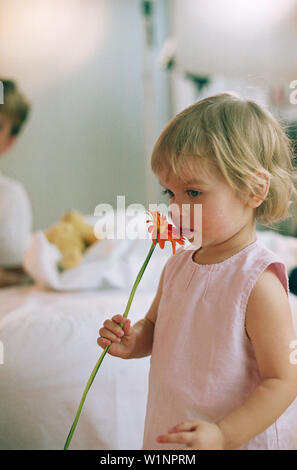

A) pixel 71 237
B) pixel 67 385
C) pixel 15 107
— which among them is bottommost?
pixel 67 385

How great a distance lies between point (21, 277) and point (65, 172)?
24cm

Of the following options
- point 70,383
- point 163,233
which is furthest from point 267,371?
point 70,383

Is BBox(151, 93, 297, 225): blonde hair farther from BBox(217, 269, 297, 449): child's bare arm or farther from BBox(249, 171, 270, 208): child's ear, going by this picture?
BBox(217, 269, 297, 449): child's bare arm

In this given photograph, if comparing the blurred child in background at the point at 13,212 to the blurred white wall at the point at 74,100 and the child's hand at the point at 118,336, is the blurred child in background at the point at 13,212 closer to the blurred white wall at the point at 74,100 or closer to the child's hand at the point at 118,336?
the blurred white wall at the point at 74,100

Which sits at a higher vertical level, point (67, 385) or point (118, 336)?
point (118, 336)

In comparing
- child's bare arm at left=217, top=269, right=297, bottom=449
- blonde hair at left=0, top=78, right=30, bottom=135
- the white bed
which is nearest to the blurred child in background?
blonde hair at left=0, top=78, right=30, bottom=135

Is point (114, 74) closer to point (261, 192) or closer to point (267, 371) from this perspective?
point (261, 192)

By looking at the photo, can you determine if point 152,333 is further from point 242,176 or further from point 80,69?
point 80,69

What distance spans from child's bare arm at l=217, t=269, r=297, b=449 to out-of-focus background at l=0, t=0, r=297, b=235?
0.19 m

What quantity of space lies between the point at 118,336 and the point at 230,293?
131 mm

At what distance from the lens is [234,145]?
1.49ft

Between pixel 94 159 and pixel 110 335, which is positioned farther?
pixel 94 159

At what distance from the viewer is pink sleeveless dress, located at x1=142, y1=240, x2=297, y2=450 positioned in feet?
1.48

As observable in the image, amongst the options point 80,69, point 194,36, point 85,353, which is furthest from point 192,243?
point 194,36
